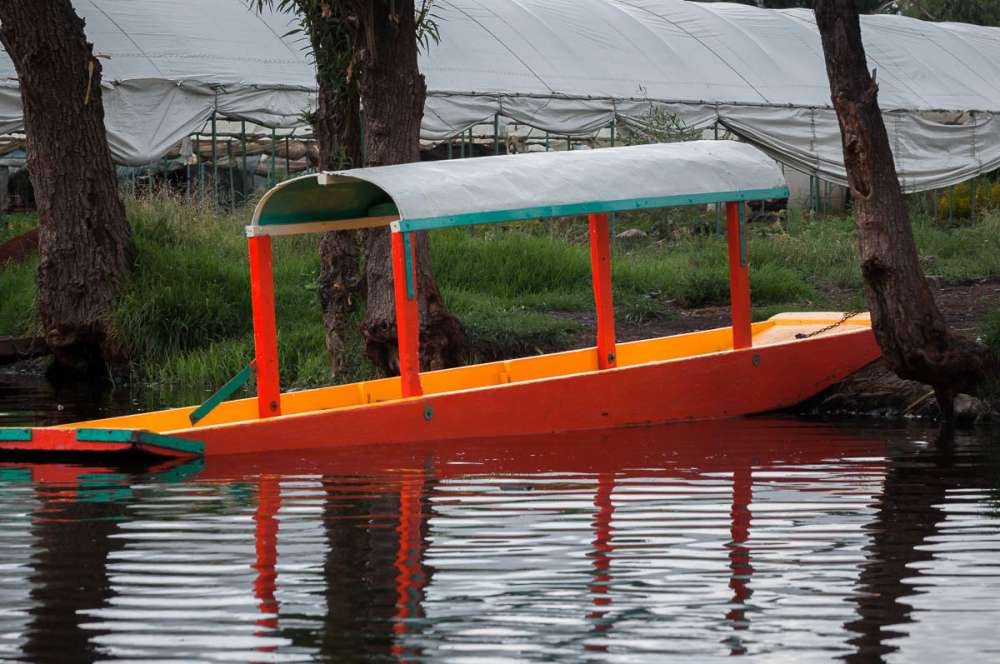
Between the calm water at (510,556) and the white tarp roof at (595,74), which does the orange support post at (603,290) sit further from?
the white tarp roof at (595,74)

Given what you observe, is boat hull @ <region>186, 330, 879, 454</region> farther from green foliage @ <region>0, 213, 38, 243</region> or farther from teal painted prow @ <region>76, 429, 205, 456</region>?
green foliage @ <region>0, 213, 38, 243</region>

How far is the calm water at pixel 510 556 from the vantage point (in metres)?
5.79

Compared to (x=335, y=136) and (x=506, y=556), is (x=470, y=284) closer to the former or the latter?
(x=335, y=136)

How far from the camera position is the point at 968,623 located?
19.5ft

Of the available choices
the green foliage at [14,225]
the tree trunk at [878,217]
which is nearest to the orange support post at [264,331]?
the tree trunk at [878,217]

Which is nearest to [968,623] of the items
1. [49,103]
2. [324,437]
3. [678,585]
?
[678,585]

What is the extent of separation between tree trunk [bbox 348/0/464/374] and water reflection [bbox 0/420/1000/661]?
326cm

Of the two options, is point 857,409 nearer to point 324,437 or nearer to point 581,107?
point 324,437

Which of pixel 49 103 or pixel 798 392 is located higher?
pixel 49 103

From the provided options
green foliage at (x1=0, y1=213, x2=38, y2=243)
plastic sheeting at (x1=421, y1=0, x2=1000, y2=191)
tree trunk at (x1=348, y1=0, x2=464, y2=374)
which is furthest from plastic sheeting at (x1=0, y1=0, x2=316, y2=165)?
tree trunk at (x1=348, y1=0, x2=464, y2=374)

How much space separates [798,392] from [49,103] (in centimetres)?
794

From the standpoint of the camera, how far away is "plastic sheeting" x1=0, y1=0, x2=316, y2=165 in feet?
73.4

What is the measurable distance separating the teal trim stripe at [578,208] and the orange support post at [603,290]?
0.58m

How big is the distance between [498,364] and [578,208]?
5.20 ft
